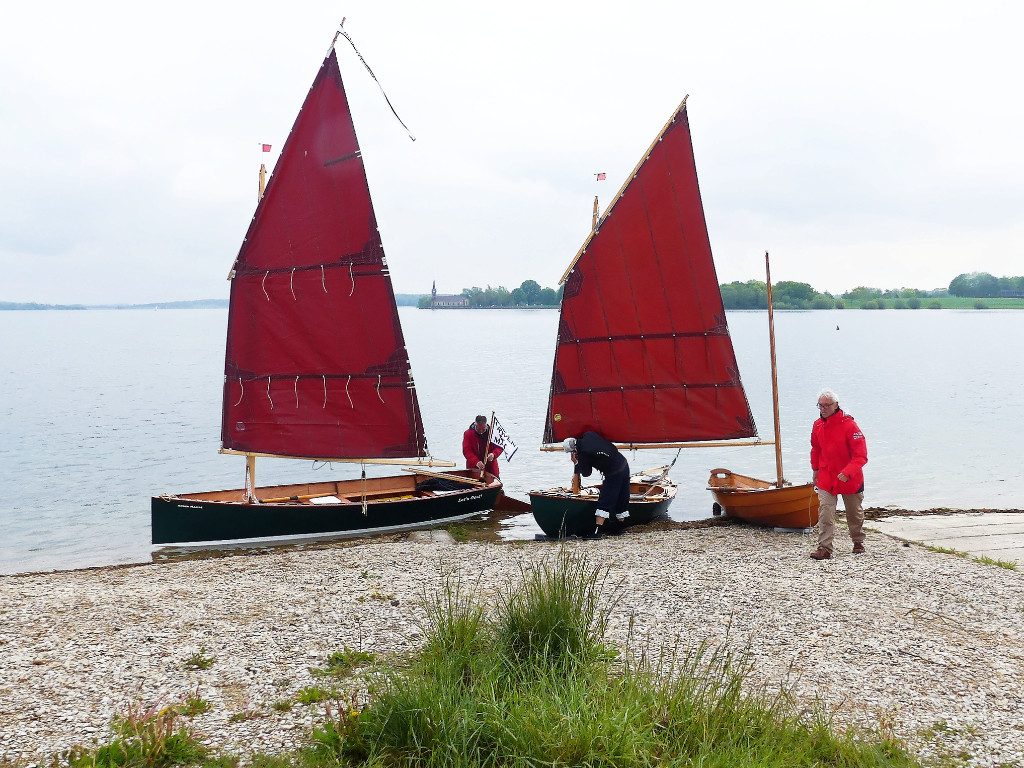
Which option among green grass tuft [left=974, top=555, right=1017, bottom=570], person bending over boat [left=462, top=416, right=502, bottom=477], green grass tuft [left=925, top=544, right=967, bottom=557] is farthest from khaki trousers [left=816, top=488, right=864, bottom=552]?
person bending over boat [left=462, top=416, right=502, bottom=477]

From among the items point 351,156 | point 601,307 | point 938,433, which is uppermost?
point 351,156

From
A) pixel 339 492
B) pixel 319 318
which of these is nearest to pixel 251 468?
pixel 339 492

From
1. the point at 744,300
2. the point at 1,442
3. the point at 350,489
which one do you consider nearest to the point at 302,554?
the point at 350,489

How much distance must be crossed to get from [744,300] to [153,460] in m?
127

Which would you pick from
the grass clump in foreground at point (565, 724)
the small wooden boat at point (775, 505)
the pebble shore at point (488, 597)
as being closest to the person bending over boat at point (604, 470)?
the pebble shore at point (488, 597)

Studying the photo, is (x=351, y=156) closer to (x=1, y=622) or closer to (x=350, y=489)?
(x=350, y=489)

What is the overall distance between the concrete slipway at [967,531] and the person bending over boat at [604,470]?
13.9ft

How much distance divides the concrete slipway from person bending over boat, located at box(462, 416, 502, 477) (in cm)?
725

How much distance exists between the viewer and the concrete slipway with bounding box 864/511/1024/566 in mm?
11133

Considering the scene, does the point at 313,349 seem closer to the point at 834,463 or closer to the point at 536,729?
the point at 834,463

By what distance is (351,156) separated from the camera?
13.1 meters

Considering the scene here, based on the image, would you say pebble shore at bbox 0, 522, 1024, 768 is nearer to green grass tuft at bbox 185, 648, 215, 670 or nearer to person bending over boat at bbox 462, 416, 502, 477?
green grass tuft at bbox 185, 648, 215, 670

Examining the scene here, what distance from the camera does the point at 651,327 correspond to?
42.9ft

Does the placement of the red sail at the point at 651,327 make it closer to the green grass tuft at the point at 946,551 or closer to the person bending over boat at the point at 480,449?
the person bending over boat at the point at 480,449
